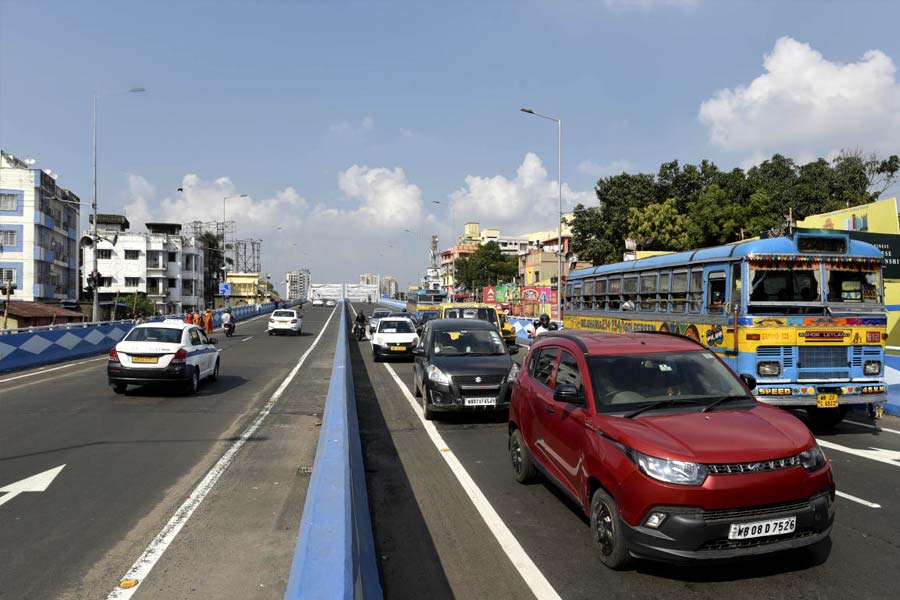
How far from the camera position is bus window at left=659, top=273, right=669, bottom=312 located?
1268cm

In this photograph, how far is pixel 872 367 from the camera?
984 cm

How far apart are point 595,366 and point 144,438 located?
7.23m

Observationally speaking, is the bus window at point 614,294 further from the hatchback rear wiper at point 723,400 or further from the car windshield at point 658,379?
the hatchback rear wiper at point 723,400

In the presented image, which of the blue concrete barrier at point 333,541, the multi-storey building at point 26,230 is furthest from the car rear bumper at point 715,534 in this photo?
the multi-storey building at point 26,230

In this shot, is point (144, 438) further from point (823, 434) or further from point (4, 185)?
point (4, 185)

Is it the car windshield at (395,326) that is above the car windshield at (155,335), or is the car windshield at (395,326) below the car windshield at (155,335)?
below

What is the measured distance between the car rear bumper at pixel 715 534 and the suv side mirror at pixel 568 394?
1346mm

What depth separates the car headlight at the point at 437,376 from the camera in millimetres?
10763

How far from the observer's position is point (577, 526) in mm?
5727

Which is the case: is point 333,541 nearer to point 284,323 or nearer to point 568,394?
point 568,394

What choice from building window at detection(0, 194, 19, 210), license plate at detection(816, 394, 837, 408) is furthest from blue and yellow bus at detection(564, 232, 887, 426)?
building window at detection(0, 194, 19, 210)

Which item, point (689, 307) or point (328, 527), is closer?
point (328, 527)

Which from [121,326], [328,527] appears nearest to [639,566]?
[328,527]

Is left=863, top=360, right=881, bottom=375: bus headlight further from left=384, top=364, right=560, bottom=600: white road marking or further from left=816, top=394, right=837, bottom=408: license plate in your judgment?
left=384, top=364, right=560, bottom=600: white road marking
